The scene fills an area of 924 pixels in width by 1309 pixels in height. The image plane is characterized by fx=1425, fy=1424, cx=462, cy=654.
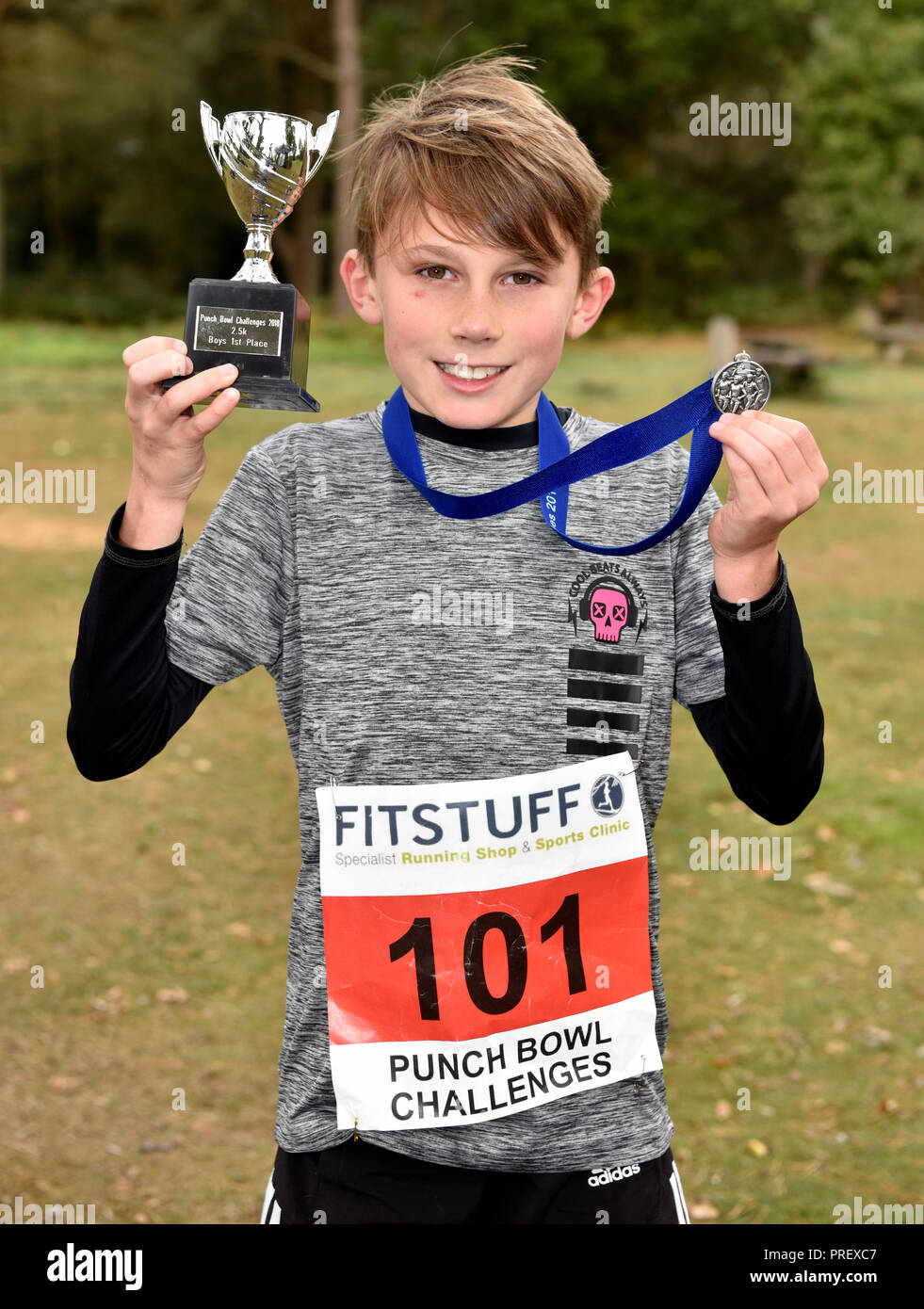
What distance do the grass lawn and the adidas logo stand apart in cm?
200

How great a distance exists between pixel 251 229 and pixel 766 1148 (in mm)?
3118

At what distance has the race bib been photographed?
198 centimetres

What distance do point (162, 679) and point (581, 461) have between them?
64cm

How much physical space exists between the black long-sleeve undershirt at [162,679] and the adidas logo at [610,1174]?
22.5 inches

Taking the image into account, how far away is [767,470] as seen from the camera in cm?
171

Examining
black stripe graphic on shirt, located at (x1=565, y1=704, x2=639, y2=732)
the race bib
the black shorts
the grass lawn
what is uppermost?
black stripe graphic on shirt, located at (x1=565, y1=704, x2=639, y2=732)

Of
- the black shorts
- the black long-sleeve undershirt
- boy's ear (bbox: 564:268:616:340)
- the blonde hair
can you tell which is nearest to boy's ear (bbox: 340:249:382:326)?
the blonde hair

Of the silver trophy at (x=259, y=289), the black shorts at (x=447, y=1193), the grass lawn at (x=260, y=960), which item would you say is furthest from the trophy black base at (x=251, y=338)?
the grass lawn at (x=260, y=960)

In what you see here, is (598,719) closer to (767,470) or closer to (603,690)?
(603,690)

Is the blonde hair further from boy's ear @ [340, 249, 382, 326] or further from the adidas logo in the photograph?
the adidas logo

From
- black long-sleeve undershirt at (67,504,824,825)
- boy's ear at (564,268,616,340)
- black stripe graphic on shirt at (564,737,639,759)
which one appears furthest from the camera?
boy's ear at (564,268,616,340)

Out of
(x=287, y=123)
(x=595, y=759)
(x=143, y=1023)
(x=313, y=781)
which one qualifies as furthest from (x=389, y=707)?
(x=143, y=1023)

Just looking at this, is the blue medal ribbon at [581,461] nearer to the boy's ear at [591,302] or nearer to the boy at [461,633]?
the boy at [461,633]

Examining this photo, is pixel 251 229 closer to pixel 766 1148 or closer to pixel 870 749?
pixel 766 1148
